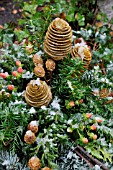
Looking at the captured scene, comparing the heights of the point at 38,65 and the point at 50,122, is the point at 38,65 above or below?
above

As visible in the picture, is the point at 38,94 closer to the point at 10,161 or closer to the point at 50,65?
the point at 50,65

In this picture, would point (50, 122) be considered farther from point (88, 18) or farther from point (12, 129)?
point (88, 18)

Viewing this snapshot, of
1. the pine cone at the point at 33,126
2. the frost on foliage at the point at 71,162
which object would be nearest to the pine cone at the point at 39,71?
the pine cone at the point at 33,126

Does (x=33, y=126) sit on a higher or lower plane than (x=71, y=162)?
higher

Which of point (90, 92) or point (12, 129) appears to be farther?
point (90, 92)

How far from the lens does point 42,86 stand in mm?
1125

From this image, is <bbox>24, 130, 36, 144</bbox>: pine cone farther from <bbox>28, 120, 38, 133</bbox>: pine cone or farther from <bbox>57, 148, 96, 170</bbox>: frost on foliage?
<bbox>57, 148, 96, 170</bbox>: frost on foliage

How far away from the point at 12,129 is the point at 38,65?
22 cm

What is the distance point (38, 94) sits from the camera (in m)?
1.13

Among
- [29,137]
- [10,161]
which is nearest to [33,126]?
[29,137]

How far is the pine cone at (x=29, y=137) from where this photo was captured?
109 cm

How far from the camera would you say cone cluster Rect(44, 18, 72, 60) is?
116cm

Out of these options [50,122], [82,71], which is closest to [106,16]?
[82,71]

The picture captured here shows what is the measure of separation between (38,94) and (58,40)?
183 millimetres
